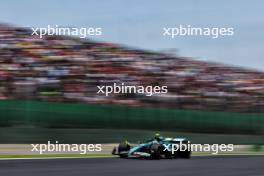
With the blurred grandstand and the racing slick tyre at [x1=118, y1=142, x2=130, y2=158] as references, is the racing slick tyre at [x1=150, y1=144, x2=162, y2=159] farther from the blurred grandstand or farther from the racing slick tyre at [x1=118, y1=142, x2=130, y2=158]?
the blurred grandstand

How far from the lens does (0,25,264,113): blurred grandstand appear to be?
1742cm

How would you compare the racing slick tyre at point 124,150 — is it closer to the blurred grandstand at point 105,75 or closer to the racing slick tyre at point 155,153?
the racing slick tyre at point 155,153

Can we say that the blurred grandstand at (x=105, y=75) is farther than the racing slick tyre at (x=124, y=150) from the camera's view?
Yes

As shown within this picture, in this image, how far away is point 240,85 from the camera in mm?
23250

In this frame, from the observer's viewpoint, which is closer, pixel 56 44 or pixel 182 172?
pixel 182 172

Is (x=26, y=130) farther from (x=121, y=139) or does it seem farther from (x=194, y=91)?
(x=194, y=91)

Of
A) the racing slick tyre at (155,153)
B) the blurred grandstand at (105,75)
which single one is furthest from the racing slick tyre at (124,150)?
the blurred grandstand at (105,75)

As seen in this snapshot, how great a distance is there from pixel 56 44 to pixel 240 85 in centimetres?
733

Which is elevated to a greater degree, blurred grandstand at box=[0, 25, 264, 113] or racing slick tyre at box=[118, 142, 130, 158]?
blurred grandstand at box=[0, 25, 264, 113]

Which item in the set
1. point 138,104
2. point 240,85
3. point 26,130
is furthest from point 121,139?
point 240,85

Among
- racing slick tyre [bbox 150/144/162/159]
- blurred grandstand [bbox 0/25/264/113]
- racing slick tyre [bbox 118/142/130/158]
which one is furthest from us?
blurred grandstand [bbox 0/25/264/113]

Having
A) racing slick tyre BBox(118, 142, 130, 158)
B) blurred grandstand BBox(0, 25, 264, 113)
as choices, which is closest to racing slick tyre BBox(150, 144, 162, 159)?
racing slick tyre BBox(118, 142, 130, 158)

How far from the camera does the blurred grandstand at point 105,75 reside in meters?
17.4

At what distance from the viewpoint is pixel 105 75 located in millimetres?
19125
